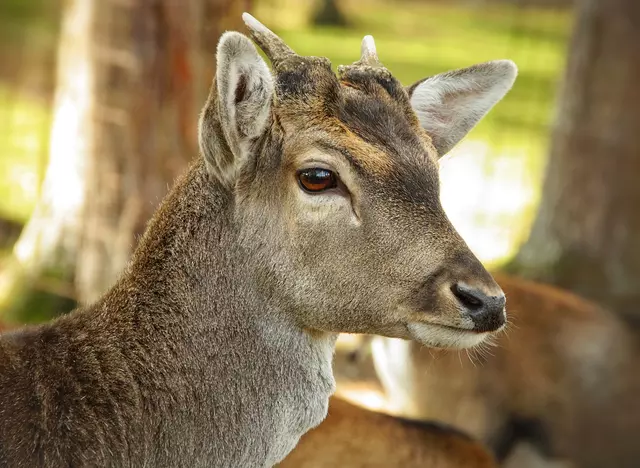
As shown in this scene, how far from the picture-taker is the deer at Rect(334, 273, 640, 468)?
7.96 meters

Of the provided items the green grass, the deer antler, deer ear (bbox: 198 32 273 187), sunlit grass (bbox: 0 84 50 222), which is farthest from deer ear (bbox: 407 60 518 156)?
sunlit grass (bbox: 0 84 50 222)

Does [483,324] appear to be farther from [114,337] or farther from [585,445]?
[585,445]

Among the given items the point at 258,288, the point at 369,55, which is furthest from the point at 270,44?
the point at 258,288

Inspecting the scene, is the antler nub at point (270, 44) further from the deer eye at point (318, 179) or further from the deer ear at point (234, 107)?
the deer eye at point (318, 179)

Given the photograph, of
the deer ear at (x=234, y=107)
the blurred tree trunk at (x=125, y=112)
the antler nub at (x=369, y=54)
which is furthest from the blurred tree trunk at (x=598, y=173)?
the deer ear at (x=234, y=107)

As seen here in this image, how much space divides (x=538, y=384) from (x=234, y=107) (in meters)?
5.27

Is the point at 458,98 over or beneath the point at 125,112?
over

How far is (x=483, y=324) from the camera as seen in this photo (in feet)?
12.0

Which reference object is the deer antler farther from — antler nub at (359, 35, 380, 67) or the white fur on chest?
the white fur on chest

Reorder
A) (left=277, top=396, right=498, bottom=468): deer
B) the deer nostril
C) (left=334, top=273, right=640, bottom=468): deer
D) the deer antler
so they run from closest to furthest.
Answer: the deer nostril < the deer antler < (left=277, top=396, right=498, bottom=468): deer < (left=334, top=273, right=640, bottom=468): deer

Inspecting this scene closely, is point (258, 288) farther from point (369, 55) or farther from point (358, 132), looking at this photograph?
point (369, 55)

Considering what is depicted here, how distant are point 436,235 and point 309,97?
77cm

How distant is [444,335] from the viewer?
12.3 ft

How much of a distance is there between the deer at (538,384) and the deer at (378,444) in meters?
1.83
